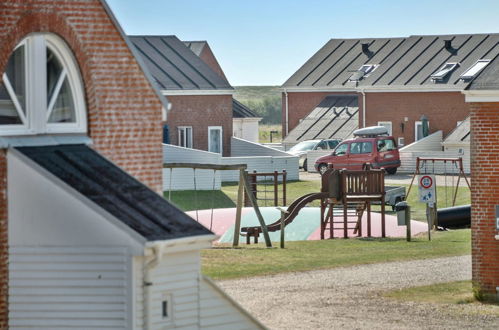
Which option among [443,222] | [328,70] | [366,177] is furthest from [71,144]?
[328,70]

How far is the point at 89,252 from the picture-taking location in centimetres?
1486

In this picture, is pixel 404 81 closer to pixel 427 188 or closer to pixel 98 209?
pixel 427 188

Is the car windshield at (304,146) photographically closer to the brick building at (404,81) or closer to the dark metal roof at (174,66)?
the brick building at (404,81)

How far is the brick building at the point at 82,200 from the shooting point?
1488 cm

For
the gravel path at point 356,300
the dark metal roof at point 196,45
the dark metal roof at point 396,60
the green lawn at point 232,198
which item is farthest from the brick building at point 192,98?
the gravel path at point 356,300

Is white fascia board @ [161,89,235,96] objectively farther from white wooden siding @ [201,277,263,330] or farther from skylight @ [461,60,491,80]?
white wooden siding @ [201,277,263,330]

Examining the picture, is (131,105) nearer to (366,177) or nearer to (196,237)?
(196,237)

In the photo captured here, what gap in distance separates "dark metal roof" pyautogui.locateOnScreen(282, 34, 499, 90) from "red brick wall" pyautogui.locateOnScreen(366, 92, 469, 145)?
0.62m

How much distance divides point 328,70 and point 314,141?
9.25 metres

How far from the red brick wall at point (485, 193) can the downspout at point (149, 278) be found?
9252mm

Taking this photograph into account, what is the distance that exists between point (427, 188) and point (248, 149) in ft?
84.5

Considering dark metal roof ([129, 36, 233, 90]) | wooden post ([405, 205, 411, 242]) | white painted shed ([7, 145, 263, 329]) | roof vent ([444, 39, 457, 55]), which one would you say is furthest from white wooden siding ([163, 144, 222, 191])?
white painted shed ([7, 145, 263, 329])

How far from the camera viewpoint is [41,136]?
1608cm

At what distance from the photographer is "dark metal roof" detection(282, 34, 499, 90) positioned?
65.6 meters
